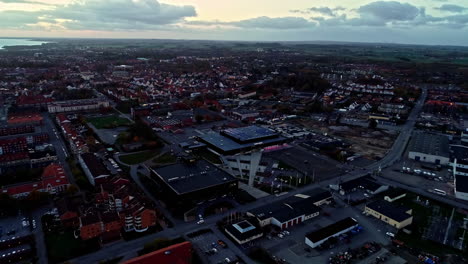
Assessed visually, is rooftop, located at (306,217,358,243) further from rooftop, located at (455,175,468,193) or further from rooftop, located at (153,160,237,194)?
rooftop, located at (455,175,468,193)

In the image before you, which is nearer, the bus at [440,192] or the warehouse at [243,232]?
the warehouse at [243,232]

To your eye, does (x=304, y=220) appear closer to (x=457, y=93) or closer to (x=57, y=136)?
(x=57, y=136)

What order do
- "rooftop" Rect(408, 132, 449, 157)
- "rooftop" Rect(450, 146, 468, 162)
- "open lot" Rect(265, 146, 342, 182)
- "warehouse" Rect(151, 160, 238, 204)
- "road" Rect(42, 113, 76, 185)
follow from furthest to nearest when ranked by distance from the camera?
"rooftop" Rect(408, 132, 449, 157) < "rooftop" Rect(450, 146, 468, 162) < "open lot" Rect(265, 146, 342, 182) < "road" Rect(42, 113, 76, 185) < "warehouse" Rect(151, 160, 238, 204)

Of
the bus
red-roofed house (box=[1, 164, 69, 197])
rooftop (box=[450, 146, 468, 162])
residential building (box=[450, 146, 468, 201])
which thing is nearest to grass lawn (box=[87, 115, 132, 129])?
red-roofed house (box=[1, 164, 69, 197])

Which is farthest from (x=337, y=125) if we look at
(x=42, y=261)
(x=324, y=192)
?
(x=42, y=261)

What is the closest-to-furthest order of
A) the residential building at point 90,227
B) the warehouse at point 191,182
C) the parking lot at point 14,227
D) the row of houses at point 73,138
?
the residential building at point 90,227
the parking lot at point 14,227
the warehouse at point 191,182
the row of houses at point 73,138

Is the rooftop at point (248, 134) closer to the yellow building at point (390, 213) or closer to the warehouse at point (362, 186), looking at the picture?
the warehouse at point (362, 186)

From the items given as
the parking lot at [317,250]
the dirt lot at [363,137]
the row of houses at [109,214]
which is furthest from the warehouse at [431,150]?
the row of houses at [109,214]
